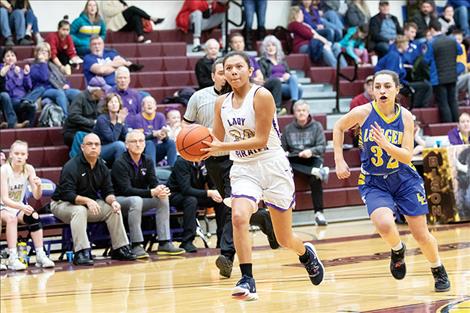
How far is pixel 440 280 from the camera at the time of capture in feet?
22.4

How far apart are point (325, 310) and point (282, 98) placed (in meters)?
8.98

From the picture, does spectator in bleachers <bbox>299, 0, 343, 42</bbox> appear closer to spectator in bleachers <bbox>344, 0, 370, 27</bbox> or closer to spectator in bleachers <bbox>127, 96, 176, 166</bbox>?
spectator in bleachers <bbox>344, 0, 370, 27</bbox>

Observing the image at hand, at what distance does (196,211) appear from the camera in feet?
36.6

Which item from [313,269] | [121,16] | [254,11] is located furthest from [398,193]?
[254,11]

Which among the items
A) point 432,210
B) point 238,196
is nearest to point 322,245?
point 432,210

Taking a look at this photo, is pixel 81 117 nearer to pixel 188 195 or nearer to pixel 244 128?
pixel 188 195

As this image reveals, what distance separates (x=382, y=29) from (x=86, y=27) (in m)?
5.51

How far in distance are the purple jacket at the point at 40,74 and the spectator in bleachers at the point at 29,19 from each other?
1.53m

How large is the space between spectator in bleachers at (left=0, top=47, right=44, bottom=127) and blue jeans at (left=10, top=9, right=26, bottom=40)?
1.51 metres

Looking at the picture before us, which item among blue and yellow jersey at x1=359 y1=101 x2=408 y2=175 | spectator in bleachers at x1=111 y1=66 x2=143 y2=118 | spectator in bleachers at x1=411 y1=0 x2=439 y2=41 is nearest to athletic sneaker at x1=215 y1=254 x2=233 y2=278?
blue and yellow jersey at x1=359 y1=101 x2=408 y2=175

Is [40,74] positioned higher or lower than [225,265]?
higher

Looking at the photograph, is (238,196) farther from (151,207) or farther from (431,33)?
(431,33)

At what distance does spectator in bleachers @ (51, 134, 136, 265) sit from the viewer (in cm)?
1014

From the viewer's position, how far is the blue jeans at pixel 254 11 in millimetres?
16453
